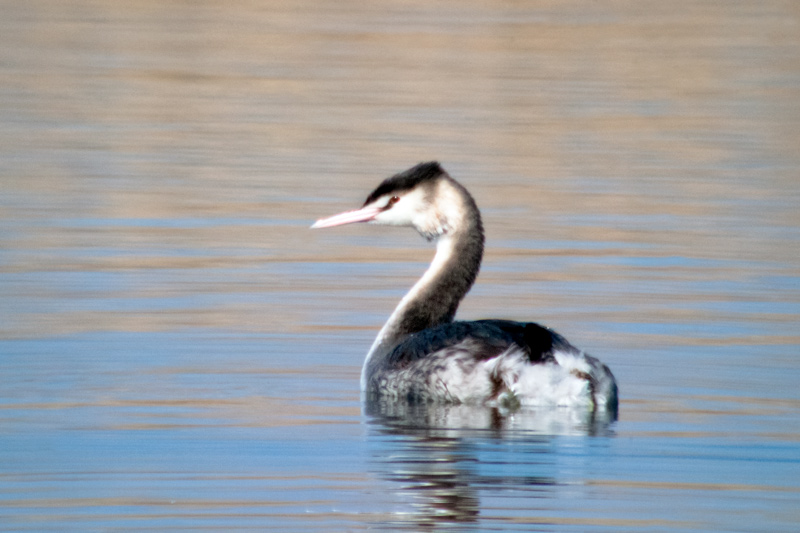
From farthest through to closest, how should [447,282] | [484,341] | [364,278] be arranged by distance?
[364,278], [447,282], [484,341]

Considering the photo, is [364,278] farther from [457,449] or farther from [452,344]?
[457,449]

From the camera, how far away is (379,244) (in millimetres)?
12531

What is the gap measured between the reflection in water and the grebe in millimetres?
83

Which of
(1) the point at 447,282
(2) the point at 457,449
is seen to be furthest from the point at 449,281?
(2) the point at 457,449

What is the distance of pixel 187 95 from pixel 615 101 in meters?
4.97

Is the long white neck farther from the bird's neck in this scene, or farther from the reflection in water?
the reflection in water

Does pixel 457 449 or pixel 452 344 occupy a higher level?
pixel 452 344

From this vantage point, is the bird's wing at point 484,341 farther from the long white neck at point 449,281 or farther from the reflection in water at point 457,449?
the long white neck at point 449,281

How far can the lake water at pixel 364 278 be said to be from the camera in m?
6.31

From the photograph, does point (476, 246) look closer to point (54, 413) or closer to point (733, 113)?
point (54, 413)

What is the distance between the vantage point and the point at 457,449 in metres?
6.84

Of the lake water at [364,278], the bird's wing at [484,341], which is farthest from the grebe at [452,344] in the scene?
the lake water at [364,278]

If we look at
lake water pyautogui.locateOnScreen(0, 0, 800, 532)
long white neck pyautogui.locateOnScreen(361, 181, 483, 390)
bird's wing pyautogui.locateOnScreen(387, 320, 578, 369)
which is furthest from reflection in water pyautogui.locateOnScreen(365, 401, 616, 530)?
long white neck pyautogui.locateOnScreen(361, 181, 483, 390)

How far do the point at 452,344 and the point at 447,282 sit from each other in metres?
0.99
